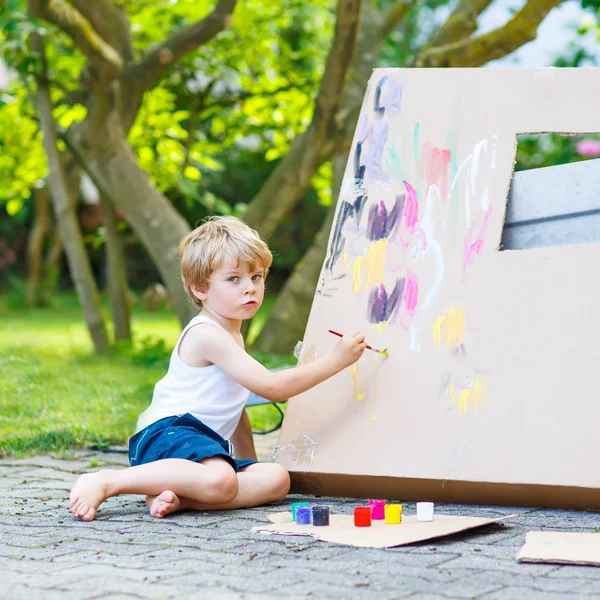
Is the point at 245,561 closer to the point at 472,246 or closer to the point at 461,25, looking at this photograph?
the point at 472,246

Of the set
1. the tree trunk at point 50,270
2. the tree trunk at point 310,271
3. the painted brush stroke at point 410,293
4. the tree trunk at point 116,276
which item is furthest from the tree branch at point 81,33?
the tree trunk at point 50,270

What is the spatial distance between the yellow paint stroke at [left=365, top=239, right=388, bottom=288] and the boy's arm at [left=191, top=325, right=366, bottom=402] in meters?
0.22

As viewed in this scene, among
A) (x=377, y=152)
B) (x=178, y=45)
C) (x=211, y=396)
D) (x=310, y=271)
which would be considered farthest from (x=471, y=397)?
(x=310, y=271)

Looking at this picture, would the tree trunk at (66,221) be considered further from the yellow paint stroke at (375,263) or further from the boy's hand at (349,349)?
the boy's hand at (349,349)

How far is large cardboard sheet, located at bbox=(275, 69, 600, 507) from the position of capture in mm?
2666

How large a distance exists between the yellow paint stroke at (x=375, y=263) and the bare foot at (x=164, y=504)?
0.89m

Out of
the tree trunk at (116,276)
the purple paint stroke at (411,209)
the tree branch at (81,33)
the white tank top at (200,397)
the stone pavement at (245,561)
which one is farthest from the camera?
the tree trunk at (116,276)

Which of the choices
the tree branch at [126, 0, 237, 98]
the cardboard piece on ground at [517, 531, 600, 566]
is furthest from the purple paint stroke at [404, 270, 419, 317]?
the tree branch at [126, 0, 237, 98]

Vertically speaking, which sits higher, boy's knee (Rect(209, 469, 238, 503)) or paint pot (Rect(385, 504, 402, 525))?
boy's knee (Rect(209, 469, 238, 503))

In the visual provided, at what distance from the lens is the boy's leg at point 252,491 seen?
2.72 m

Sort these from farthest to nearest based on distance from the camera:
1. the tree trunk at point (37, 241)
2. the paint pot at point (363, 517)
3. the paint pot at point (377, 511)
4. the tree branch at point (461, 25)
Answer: the tree trunk at point (37, 241) → the tree branch at point (461, 25) → the paint pot at point (377, 511) → the paint pot at point (363, 517)

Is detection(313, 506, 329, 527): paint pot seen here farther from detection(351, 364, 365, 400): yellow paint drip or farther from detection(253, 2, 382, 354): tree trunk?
detection(253, 2, 382, 354): tree trunk

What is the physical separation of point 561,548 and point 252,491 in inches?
37.8

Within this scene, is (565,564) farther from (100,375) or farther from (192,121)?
(192,121)
